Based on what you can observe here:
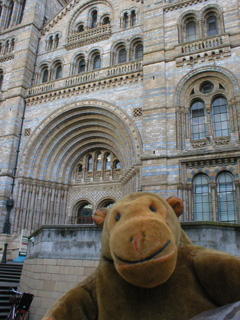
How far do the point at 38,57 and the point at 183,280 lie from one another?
2037 cm

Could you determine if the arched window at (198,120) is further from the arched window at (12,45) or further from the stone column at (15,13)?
the stone column at (15,13)

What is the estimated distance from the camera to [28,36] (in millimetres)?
19531

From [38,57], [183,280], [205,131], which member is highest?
[38,57]

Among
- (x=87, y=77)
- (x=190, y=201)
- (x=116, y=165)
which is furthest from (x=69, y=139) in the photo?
(x=190, y=201)

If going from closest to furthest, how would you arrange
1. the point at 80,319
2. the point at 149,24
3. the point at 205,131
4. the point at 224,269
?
the point at 224,269
the point at 80,319
the point at 205,131
the point at 149,24

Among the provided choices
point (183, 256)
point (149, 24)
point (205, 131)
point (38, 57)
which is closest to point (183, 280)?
point (183, 256)

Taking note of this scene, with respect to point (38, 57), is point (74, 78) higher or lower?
lower

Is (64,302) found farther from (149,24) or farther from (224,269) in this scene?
(149,24)

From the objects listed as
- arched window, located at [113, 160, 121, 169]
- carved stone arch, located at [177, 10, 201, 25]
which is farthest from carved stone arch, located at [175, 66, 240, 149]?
arched window, located at [113, 160, 121, 169]

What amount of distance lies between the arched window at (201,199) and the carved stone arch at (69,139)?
4.27 metres

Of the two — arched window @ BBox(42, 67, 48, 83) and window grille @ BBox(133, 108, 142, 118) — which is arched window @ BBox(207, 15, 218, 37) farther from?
arched window @ BBox(42, 67, 48, 83)

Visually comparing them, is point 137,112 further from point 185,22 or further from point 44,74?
point 44,74

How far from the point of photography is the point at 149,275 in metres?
1.74

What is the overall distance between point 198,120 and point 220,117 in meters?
0.97
